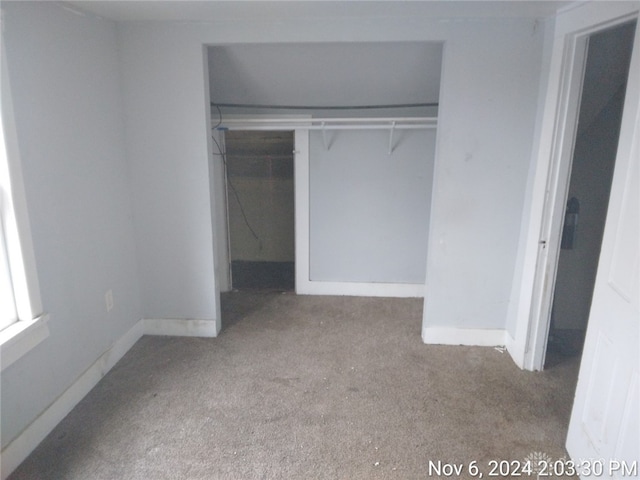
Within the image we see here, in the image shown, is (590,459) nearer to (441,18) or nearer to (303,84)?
(441,18)

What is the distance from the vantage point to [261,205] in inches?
169

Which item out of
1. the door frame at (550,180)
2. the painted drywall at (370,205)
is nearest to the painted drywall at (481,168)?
the door frame at (550,180)

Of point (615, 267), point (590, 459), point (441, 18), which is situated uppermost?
point (441, 18)

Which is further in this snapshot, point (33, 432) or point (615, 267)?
point (33, 432)

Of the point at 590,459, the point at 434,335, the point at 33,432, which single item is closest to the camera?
the point at 590,459

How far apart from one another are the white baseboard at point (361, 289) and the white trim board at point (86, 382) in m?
0.96

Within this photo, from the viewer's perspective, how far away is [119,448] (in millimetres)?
1844

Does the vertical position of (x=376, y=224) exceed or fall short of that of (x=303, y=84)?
it falls short

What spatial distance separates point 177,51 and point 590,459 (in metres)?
2.81

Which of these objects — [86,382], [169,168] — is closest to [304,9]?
[169,168]

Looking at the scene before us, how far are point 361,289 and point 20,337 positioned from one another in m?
2.41

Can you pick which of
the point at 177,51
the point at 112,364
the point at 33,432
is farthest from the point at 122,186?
the point at 33,432

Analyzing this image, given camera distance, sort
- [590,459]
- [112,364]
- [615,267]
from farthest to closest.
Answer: [112,364] → [590,459] → [615,267]

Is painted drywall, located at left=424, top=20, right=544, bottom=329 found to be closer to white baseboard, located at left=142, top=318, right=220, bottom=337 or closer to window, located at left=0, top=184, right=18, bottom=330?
white baseboard, located at left=142, top=318, right=220, bottom=337
